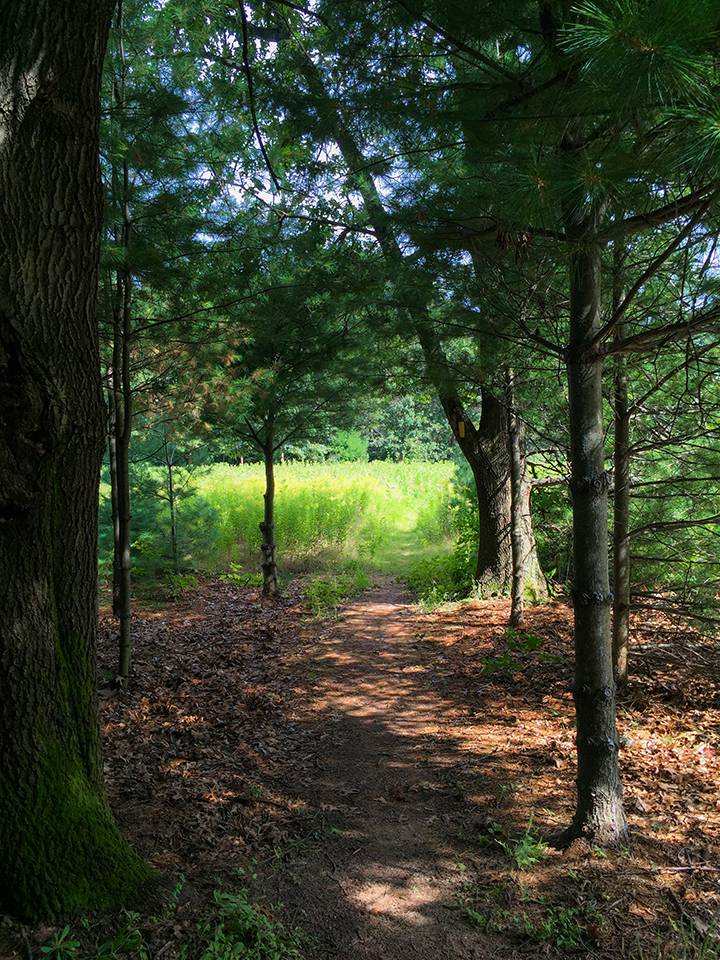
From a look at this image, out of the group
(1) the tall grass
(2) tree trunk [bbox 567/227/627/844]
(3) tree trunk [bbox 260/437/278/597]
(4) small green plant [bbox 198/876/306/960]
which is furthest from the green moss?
(1) the tall grass

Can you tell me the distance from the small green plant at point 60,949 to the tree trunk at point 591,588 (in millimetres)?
2309

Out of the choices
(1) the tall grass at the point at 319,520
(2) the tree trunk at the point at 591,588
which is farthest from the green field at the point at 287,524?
(2) the tree trunk at the point at 591,588

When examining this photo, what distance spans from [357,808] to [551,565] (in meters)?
5.72

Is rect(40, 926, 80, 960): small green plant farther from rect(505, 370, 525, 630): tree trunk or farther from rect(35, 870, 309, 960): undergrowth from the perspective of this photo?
rect(505, 370, 525, 630): tree trunk

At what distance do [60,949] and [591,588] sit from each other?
262 centimetres

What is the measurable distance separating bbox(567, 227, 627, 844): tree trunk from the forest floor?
0.24 meters

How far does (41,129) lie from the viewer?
2.23 metres

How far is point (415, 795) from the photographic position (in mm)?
3756

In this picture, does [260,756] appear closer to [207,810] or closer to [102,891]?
[207,810]

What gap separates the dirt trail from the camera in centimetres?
258

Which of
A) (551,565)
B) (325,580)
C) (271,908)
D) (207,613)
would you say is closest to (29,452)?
(271,908)

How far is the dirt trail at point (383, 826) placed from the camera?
8.45ft

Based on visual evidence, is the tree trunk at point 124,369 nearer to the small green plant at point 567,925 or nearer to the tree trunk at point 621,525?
the small green plant at point 567,925

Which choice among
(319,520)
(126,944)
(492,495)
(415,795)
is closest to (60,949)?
(126,944)
